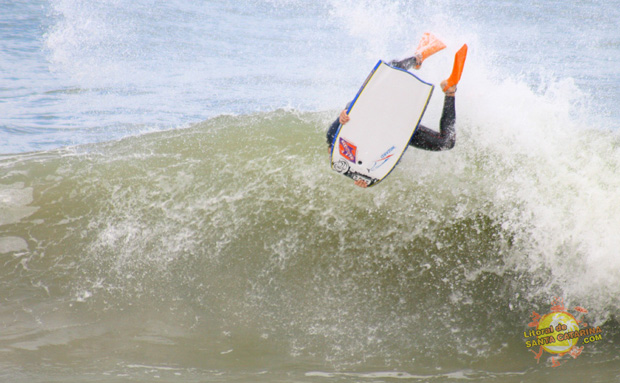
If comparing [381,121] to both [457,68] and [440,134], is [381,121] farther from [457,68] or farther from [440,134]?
[457,68]

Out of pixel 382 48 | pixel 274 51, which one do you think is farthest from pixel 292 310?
pixel 382 48

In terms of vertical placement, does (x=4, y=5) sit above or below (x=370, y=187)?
above

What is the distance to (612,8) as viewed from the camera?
1630 cm

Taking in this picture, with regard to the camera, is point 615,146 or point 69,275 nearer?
point 69,275

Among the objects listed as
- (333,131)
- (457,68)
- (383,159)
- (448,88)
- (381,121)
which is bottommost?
(383,159)

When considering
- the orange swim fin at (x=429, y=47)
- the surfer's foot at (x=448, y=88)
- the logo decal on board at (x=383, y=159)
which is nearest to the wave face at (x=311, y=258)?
the logo decal on board at (x=383, y=159)

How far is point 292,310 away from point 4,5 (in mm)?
12486

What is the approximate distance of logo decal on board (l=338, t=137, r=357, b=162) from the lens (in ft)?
14.1

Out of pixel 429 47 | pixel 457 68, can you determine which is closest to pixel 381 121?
pixel 457 68

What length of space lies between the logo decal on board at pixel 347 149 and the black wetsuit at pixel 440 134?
10 cm

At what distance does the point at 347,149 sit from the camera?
430cm

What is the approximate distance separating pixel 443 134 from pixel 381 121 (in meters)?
0.54

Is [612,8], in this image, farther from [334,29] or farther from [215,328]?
[215,328]

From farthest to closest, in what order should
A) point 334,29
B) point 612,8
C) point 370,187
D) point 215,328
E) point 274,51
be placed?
point 612,8
point 334,29
point 274,51
point 370,187
point 215,328
